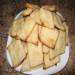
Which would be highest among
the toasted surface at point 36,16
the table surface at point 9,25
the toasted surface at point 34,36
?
the toasted surface at point 36,16

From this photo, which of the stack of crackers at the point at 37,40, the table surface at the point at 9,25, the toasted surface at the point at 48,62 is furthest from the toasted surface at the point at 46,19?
the table surface at the point at 9,25

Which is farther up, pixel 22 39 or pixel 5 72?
pixel 22 39

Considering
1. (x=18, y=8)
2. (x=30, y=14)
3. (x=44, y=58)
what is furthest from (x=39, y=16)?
(x=18, y=8)

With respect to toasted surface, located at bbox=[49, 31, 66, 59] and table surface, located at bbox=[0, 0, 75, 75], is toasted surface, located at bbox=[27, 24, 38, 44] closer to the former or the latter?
toasted surface, located at bbox=[49, 31, 66, 59]

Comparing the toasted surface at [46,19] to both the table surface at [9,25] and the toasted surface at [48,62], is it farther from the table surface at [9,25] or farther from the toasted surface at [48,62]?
the table surface at [9,25]

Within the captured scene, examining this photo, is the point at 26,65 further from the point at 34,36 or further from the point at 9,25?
the point at 9,25

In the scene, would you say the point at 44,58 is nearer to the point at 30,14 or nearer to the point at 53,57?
the point at 53,57
